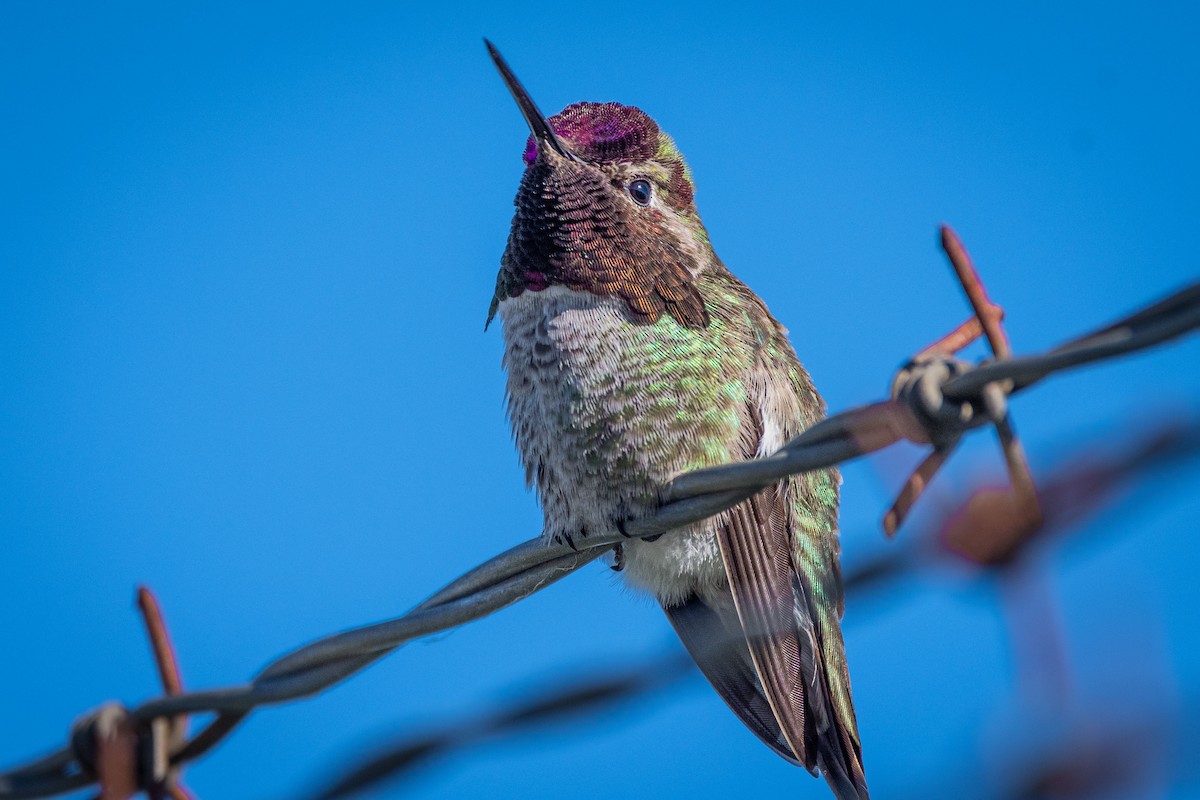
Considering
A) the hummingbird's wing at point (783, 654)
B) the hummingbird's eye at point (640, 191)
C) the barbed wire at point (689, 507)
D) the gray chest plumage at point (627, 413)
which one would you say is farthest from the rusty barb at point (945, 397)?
the hummingbird's eye at point (640, 191)

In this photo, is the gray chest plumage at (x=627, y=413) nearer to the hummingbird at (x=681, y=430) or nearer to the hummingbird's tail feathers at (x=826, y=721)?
the hummingbird at (x=681, y=430)

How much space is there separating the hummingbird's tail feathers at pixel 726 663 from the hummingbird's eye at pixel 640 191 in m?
1.68

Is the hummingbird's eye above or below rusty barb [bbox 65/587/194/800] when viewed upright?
above

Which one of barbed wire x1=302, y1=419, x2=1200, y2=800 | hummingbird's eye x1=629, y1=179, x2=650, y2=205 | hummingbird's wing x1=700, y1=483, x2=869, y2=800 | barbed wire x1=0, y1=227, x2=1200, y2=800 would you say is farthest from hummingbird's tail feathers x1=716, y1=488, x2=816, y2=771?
barbed wire x1=302, y1=419, x2=1200, y2=800

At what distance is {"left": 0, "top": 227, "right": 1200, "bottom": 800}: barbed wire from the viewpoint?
200 cm

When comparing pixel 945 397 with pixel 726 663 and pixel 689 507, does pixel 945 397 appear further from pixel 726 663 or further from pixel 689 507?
pixel 726 663

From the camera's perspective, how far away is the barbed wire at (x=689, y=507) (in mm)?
2000

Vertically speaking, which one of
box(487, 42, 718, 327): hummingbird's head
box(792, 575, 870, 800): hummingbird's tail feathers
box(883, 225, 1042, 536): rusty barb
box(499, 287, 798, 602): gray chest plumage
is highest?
box(487, 42, 718, 327): hummingbird's head

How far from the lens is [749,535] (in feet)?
14.8

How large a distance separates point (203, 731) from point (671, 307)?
2272 millimetres

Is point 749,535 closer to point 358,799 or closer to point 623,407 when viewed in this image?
point 623,407

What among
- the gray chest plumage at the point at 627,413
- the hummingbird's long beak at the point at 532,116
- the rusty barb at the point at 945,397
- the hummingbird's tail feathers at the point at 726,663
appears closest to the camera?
the rusty barb at the point at 945,397

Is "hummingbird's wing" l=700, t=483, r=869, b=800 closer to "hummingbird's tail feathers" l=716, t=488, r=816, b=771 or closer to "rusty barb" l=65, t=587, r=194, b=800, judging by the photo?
"hummingbird's tail feathers" l=716, t=488, r=816, b=771

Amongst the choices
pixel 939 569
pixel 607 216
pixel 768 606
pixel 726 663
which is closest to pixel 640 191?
pixel 607 216
